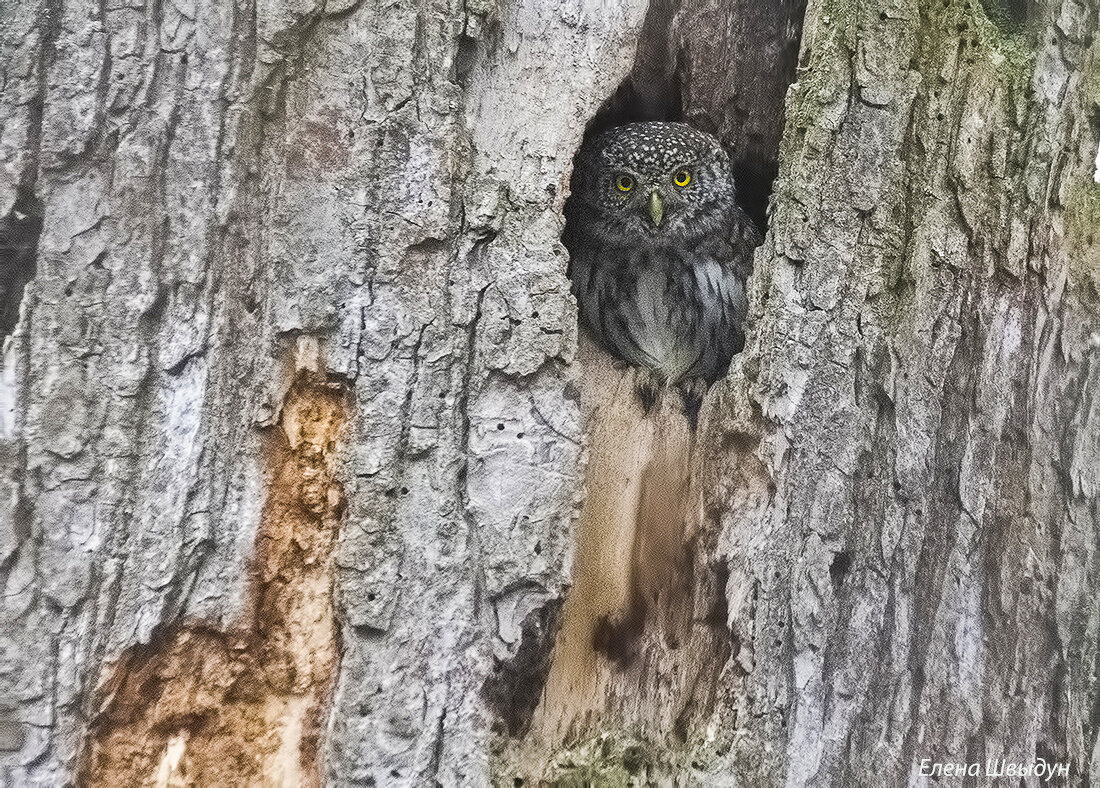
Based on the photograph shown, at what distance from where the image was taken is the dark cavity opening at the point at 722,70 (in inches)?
120

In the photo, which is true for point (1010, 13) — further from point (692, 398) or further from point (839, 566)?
point (839, 566)

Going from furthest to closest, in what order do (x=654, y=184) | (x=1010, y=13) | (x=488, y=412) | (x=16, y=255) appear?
(x=654, y=184), (x=1010, y=13), (x=488, y=412), (x=16, y=255)

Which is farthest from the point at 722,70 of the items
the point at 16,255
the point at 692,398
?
the point at 16,255

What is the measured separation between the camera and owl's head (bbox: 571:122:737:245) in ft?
12.9

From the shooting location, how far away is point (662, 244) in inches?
173

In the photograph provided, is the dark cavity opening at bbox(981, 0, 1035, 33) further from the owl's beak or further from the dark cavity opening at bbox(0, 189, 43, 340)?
the dark cavity opening at bbox(0, 189, 43, 340)

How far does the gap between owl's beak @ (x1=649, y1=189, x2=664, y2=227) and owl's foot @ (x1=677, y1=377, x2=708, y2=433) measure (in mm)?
1191

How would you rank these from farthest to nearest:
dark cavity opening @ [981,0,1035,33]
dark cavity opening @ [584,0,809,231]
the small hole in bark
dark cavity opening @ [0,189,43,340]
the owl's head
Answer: the owl's head < dark cavity opening @ [584,0,809,231] < dark cavity opening @ [981,0,1035,33] < the small hole in bark < dark cavity opening @ [0,189,43,340]

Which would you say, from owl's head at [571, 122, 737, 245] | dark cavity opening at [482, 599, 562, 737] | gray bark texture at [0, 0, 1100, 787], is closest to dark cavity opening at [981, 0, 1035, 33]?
gray bark texture at [0, 0, 1100, 787]

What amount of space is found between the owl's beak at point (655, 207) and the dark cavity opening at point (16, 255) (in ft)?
8.00

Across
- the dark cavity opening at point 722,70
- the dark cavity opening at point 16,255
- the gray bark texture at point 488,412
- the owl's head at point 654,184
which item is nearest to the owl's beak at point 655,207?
the owl's head at point 654,184

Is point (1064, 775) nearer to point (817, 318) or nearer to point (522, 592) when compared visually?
point (817, 318)

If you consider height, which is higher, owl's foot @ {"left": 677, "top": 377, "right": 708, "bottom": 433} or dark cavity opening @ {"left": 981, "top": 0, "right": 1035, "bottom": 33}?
dark cavity opening @ {"left": 981, "top": 0, "right": 1035, "bottom": 33}

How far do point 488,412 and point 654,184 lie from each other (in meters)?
1.90
